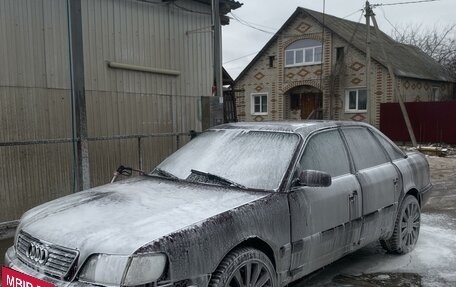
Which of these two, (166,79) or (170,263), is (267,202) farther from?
(166,79)

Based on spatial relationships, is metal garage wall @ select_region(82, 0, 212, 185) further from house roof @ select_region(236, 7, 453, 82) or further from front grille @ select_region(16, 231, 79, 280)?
house roof @ select_region(236, 7, 453, 82)

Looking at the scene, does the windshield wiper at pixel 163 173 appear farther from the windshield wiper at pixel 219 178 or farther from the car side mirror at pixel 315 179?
the car side mirror at pixel 315 179

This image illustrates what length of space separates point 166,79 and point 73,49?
2.81m

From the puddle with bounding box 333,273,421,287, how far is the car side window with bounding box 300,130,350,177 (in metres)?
1.03

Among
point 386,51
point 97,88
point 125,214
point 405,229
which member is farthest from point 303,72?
point 125,214

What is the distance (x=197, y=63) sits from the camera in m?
9.23

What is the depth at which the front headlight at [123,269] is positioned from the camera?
8.42ft

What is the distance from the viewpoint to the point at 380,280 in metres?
4.35

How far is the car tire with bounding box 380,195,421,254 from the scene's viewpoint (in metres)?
4.94

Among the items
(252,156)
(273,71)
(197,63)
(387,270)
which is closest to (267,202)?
(252,156)

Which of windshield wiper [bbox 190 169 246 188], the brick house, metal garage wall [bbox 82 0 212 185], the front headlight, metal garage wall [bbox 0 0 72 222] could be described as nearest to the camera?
the front headlight

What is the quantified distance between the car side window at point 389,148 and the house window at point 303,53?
20454 mm

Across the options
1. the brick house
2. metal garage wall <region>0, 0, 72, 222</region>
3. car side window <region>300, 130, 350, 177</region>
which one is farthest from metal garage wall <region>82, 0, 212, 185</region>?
the brick house

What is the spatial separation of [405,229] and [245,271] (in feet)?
9.08
